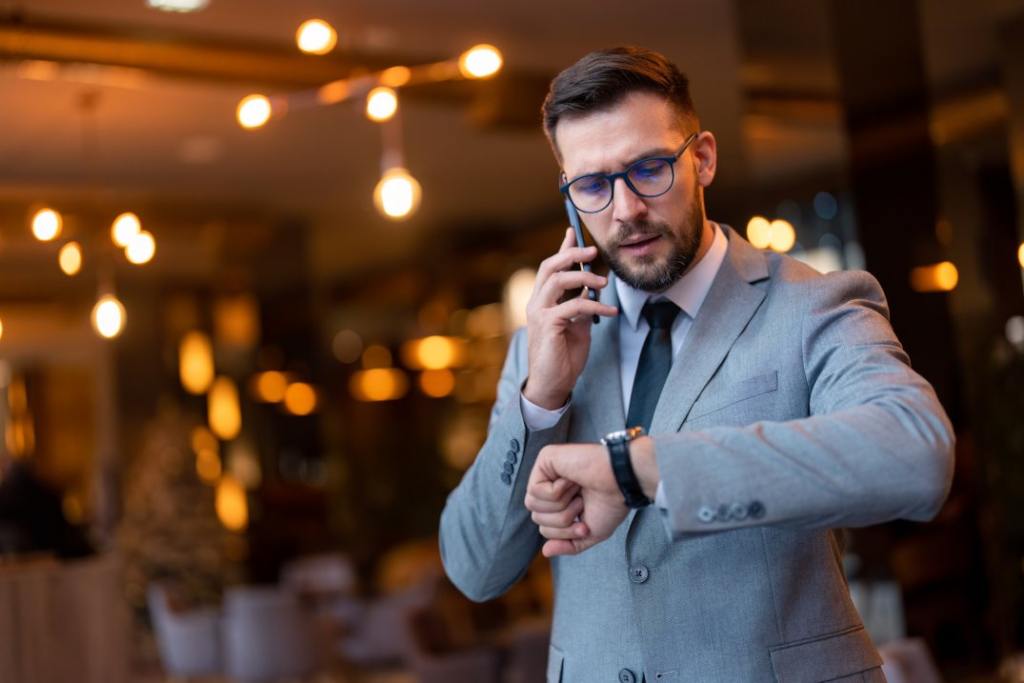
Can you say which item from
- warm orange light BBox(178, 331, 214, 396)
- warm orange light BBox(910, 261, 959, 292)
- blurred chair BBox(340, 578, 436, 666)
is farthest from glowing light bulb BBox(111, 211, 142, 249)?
warm orange light BBox(178, 331, 214, 396)

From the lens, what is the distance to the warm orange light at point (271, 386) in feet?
42.6

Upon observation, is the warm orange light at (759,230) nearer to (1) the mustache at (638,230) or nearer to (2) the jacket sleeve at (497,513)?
(2) the jacket sleeve at (497,513)

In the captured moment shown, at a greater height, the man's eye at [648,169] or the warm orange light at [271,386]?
the warm orange light at [271,386]

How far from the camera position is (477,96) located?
8.26 m

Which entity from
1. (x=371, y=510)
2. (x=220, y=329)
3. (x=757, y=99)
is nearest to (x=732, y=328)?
(x=757, y=99)

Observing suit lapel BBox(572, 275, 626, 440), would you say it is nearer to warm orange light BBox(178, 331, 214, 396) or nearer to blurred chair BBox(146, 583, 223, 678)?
blurred chair BBox(146, 583, 223, 678)

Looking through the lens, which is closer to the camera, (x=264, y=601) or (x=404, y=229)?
(x=264, y=601)

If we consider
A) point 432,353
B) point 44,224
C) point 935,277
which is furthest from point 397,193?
point 432,353

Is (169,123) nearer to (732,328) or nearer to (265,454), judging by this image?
(265,454)

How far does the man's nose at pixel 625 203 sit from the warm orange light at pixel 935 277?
4.11 metres

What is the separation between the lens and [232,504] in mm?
13117

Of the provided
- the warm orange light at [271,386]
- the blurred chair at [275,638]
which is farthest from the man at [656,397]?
the warm orange light at [271,386]

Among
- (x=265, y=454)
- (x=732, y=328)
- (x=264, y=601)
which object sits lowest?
(x=264, y=601)

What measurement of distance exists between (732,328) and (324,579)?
28.7ft
